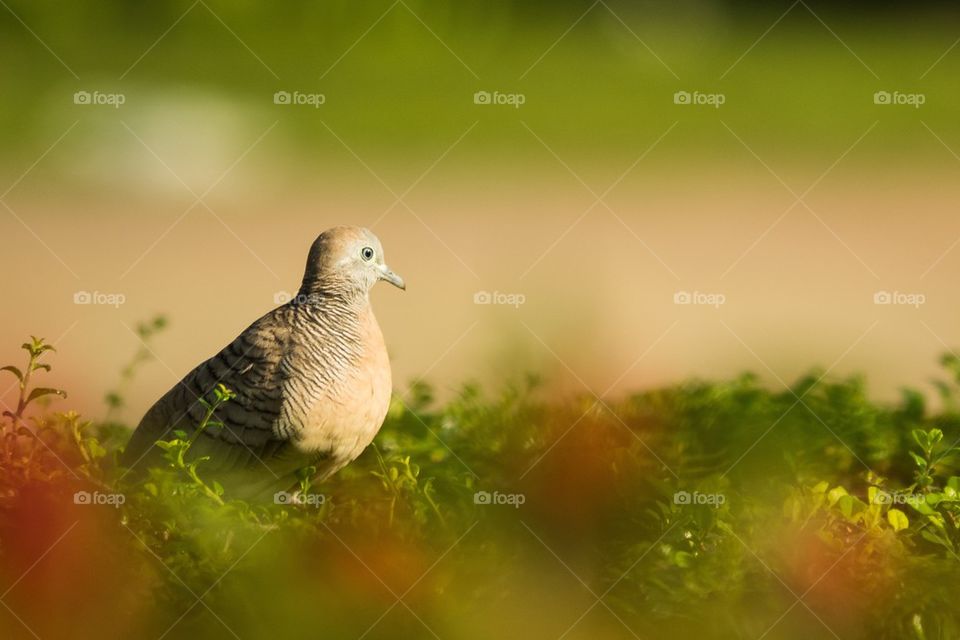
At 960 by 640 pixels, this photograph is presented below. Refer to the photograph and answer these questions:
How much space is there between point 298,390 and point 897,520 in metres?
1.11

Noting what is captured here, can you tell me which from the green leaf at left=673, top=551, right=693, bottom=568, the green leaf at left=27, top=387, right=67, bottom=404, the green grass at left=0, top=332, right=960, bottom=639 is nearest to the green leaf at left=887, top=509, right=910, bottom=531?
the green grass at left=0, top=332, right=960, bottom=639

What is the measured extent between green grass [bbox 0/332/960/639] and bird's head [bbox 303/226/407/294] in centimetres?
36

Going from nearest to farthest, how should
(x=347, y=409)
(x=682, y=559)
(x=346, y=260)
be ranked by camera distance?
1. (x=682, y=559)
2. (x=347, y=409)
3. (x=346, y=260)

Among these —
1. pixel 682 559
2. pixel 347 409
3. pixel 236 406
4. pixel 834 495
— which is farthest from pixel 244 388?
pixel 834 495

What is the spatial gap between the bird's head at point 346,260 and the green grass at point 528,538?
0.36m

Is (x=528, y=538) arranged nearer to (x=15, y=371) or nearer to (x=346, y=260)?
(x=346, y=260)

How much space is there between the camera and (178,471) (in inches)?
76.6

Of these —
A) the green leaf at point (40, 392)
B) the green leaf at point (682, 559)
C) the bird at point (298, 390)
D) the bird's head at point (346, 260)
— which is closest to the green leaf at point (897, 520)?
the green leaf at point (682, 559)

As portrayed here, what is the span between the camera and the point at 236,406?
2.08 m

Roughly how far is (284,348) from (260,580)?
1.67 ft

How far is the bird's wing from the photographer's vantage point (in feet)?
6.75

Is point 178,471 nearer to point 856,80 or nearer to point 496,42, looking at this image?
point 496,42

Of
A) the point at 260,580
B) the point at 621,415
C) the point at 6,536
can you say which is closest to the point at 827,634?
the point at 621,415

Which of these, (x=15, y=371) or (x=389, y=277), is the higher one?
(x=389, y=277)
